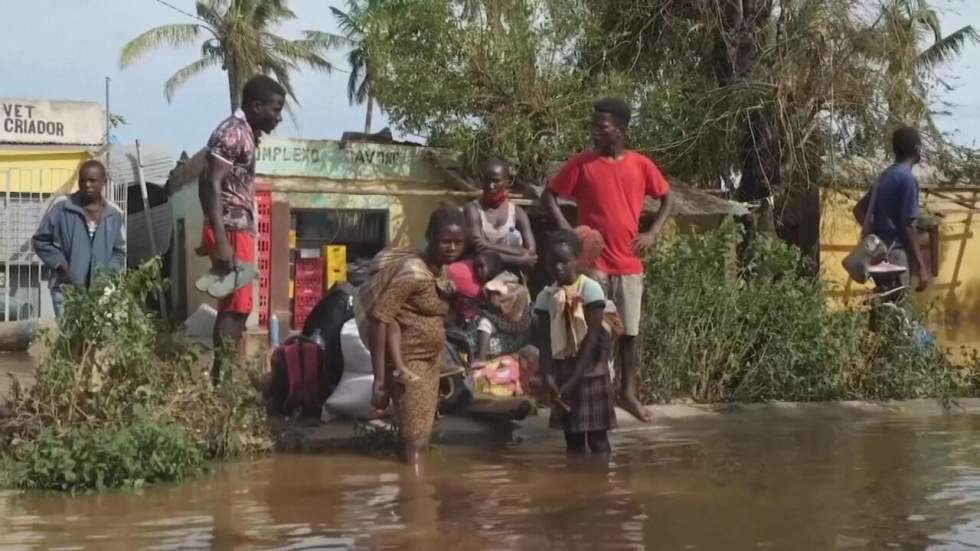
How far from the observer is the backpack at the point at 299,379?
22.0 ft

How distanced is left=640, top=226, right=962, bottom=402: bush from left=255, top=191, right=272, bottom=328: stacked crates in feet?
24.4

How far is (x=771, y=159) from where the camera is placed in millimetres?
15047

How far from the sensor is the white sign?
706 inches

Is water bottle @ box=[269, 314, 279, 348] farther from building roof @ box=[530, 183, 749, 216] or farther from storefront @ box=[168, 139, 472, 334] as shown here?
building roof @ box=[530, 183, 749, 216]

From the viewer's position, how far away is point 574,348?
6.16m

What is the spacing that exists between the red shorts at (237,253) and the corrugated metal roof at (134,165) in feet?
38.6

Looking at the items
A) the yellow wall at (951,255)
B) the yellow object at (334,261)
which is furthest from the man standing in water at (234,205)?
the yellow wall at (951,255)

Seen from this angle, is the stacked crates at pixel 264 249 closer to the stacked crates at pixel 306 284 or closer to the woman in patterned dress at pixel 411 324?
the stacked crates at pixel 306 284

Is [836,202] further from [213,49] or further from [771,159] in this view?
[213,49]

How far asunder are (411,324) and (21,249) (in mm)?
10749

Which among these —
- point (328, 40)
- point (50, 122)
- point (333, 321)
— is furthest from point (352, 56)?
point (333, 321)

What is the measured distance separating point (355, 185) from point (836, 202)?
21.5 feet

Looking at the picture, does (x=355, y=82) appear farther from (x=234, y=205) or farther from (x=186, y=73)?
(x=234, y=205)

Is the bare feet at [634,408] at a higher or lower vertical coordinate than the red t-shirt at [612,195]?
lower
